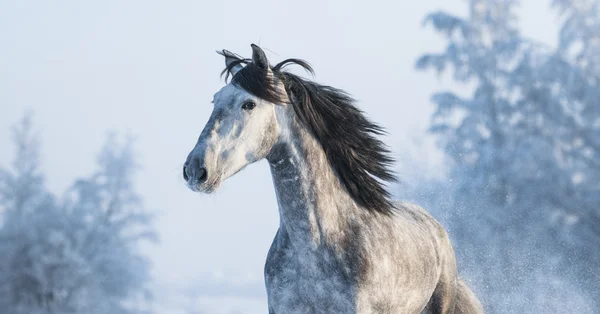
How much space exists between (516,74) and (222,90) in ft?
57.4

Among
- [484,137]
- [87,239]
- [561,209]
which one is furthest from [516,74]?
[87,239]

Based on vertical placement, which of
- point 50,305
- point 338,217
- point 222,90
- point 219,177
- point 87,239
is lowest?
point 50,305

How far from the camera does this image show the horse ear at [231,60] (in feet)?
16.7

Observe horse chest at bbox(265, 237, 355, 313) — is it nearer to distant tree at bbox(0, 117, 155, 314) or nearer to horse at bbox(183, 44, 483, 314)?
horse at bbox(183, 44, 483, 314)

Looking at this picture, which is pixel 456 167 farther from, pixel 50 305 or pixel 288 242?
pixel 288 242

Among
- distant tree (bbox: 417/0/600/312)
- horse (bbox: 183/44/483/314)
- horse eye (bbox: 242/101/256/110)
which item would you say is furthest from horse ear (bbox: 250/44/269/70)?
distant tree (bbox: 417/0/600/312)

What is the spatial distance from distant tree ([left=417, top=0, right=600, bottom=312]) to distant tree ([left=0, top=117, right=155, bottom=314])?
10109 mm

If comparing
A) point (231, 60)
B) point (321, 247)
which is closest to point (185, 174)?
point (321, 247)

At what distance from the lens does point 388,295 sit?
16.7 feet

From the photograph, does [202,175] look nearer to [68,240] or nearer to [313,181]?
[313,181]

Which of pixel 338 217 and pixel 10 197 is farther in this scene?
pixel 10 197

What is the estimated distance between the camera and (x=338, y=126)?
5.27 metres

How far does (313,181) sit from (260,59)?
2.71 feet

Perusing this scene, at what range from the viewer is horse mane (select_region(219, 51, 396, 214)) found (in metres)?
4.75
